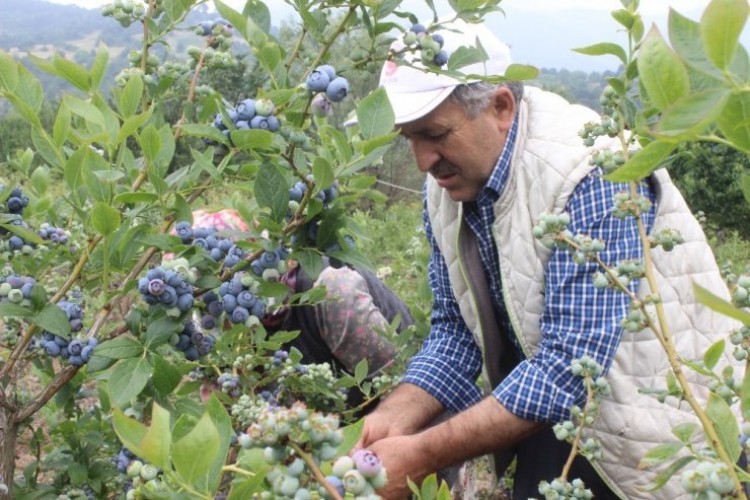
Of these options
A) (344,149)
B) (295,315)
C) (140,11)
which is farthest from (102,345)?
(295,315)

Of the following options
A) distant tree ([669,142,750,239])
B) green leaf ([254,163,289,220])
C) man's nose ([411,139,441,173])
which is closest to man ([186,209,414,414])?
man's nose ([411,139,441,173])

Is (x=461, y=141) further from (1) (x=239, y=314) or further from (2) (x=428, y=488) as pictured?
(2) (x=428, y=488)

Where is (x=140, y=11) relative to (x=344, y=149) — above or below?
above

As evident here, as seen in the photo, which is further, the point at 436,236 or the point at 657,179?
the point at 436,236

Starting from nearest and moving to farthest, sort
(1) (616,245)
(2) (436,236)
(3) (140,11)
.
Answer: (3) (140,11), (1) (616,245), (2) (436,236)

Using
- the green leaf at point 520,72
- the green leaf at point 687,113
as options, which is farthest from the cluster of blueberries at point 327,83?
the green leaf at point 687,113

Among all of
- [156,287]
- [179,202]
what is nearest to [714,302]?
[156,287]

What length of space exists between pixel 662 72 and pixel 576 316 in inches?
50.4

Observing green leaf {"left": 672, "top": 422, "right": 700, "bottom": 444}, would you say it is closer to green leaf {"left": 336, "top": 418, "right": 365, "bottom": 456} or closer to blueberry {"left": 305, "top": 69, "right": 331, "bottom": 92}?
green leaf {"left": 336, "top": 418, "right": 365, "bottom": 456}

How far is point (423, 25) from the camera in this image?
1.26 metres

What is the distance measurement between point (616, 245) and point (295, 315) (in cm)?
114

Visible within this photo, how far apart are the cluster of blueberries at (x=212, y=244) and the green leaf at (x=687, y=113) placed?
853 millimetres

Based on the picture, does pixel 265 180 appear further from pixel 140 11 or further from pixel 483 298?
pixel 483 298

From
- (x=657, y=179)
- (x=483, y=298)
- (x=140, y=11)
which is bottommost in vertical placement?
(x=483, y=298)
